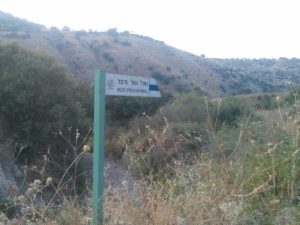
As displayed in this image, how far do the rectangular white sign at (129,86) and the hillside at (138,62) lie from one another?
4037 centimetres

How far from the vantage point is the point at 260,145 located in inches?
189

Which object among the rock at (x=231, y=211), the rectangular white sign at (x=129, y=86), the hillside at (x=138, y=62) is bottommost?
the rock at (x=231, y=211)

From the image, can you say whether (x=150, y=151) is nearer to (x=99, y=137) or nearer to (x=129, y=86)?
(x=129, y=86)

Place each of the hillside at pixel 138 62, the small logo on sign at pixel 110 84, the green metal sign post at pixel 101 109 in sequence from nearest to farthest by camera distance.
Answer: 1. the green metal sign post at pixel 101 109
2. the small logo on sign at pixel 110 84
3. the hillside at pixel 138 62

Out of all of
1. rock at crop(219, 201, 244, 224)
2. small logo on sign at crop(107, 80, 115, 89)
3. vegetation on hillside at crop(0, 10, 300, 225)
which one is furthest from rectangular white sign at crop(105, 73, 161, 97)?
rock at crop(219, 201, 244, 224)

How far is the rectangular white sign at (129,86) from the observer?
410 centimetres

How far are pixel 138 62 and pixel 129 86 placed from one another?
52009mm

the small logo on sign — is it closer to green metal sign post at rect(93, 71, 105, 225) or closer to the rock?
green metal sign post at rect(93, 71, 105, 225)

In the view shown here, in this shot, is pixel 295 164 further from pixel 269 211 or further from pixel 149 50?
pixel 149 50

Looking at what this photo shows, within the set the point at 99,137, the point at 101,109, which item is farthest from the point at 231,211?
the point at 101,109

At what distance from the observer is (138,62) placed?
56.0 m

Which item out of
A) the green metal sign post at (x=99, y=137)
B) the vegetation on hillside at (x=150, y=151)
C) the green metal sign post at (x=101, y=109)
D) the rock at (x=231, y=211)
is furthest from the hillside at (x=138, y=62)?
the rock at (x=231, y=211)

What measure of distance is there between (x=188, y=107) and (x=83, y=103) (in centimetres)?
482

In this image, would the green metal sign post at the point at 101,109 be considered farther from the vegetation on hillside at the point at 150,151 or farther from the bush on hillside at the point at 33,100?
the bush on hillside at the point at 33,100
